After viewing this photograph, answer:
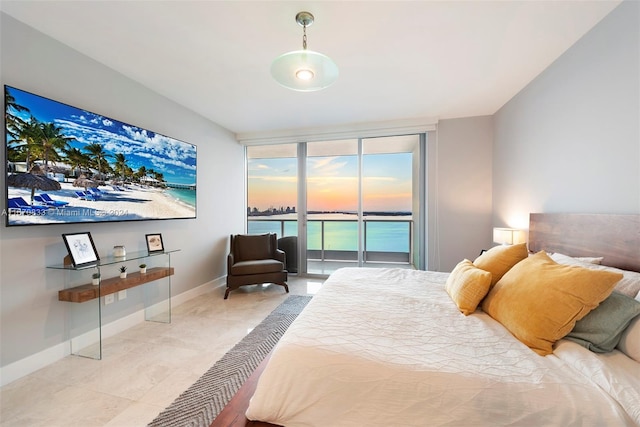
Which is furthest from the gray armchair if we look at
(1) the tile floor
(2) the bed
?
(2) the bed

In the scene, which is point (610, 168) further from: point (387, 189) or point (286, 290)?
point (286, 290)

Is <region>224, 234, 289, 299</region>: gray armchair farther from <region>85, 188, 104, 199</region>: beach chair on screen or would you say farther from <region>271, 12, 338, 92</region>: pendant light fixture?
<region>271, 12, 338, 92</region>: pendant light fixture

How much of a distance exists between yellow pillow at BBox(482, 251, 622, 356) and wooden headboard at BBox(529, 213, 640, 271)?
60cm

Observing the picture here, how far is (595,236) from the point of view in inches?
69.3

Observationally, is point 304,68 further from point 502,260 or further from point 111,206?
point 111,206

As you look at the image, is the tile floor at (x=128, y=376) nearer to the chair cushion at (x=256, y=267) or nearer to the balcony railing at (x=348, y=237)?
the chair cushion at (x=256, y=267)

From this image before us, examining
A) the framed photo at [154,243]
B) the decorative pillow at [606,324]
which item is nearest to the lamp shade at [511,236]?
the decorative pillow at [606,324]

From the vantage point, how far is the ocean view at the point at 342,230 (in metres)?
4.82

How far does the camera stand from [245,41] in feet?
6.77

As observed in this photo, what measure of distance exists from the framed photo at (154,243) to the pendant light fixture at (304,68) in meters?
2.23

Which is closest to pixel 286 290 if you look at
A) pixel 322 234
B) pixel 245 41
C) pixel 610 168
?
pixel 322 234

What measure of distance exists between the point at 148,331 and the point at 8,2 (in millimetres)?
2767

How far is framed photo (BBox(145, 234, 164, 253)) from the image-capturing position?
Answer: 2779mm

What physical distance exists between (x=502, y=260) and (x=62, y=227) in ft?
11.2
